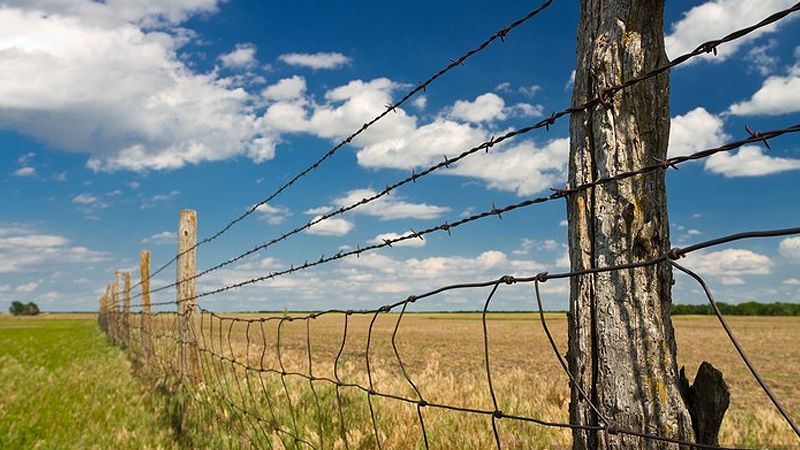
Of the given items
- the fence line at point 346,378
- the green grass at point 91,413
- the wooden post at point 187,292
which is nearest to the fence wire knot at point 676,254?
the fence line at point 346,378

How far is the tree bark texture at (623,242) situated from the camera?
6.20ft

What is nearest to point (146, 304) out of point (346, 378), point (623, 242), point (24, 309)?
point (346, 378)

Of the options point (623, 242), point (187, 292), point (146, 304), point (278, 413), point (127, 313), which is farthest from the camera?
point (127, 313)

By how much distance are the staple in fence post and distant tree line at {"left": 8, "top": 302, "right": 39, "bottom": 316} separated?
136 meters

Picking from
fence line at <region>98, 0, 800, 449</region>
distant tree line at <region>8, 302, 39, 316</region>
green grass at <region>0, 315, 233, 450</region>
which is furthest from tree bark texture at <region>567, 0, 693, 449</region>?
distant tree line at <region>8, 302, 39, 316</region>

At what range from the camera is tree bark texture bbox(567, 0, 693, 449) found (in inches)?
74.4

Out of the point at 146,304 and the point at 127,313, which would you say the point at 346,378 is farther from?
the point at 127,313

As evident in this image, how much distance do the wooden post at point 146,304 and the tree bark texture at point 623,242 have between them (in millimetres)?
11489

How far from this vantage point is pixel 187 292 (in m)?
8.55

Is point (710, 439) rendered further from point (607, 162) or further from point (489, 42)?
point (489, 42)

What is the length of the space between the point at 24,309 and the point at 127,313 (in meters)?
140

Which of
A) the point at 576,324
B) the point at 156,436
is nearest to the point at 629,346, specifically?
the point at 576,324

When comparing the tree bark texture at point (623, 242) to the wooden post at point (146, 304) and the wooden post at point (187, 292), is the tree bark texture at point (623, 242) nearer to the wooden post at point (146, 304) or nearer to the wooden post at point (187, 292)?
the wooden post at point (187, 292)

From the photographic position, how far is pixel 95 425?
6711mm
